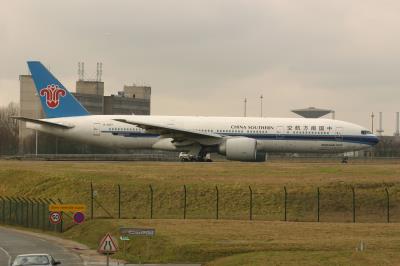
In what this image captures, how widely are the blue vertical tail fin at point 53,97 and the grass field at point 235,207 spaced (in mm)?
7118

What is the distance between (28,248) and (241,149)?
32811mm

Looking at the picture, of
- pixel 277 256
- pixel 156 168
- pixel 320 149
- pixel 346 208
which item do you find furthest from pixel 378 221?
pixel 320 149

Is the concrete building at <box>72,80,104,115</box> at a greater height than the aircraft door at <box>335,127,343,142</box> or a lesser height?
greater

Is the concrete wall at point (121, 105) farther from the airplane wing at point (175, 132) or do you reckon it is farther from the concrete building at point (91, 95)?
the airplane wing at point (175, 132)

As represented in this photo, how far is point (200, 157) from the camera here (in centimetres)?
7181

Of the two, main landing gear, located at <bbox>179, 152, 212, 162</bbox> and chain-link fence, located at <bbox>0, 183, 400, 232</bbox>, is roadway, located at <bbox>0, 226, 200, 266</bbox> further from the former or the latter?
main landing gear, located at <bbox>179, 152, 212, 162</bbox>

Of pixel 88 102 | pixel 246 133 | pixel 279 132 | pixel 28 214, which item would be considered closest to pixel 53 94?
pixel 246 133

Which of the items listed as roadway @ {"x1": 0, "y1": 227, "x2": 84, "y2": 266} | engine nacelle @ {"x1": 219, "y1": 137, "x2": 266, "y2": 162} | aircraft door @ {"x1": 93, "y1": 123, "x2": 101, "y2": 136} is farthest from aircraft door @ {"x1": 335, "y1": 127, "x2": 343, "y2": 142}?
roadway @ {"x1": 0, "y1": 227, "x2": 84, "y2": 266}

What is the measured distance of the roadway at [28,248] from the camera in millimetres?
33409

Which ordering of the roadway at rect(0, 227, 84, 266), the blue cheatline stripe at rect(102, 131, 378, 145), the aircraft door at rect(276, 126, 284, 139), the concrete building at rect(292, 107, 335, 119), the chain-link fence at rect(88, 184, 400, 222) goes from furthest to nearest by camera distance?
the concrete building at rect(292, 107, 335, 119)
the blue cheatline stripe at rect(102, 131, 378, 145)
the aircraft door at rect(276, 126, 284, 139)
the chain-link fence at rect(88, 184, 400, 222)
the roadway at rect(0, 227, 84, 266)

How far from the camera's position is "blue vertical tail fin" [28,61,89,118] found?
7506 cm

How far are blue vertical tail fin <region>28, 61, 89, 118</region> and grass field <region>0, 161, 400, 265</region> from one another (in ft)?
23.4

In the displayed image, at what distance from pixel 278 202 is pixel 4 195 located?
21.2 metres

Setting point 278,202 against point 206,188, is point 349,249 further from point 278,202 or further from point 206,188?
point 206,188
